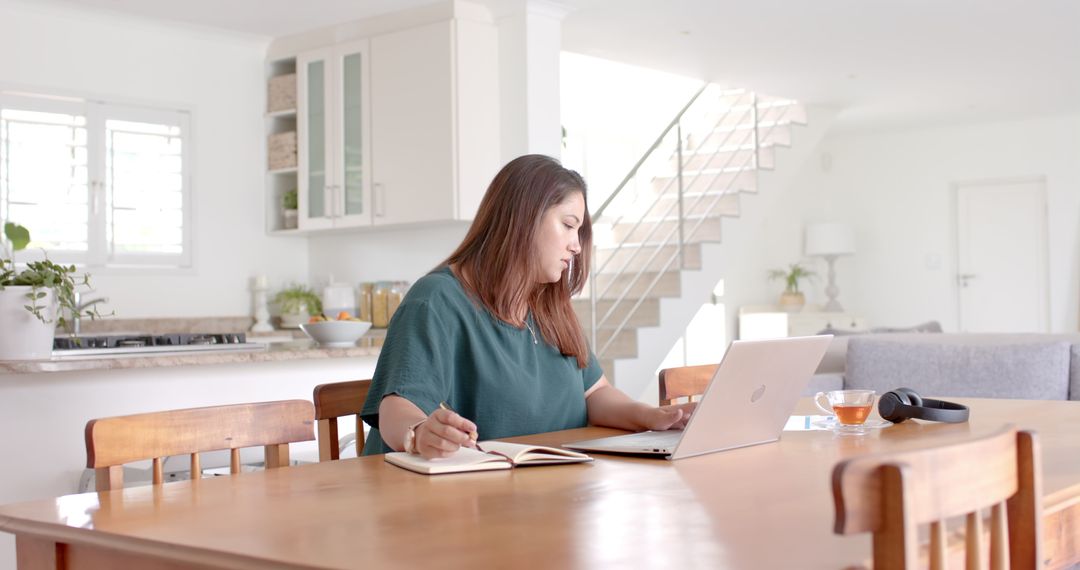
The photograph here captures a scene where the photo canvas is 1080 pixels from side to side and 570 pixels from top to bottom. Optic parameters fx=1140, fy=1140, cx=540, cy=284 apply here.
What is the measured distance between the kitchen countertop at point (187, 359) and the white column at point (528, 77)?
1557 mm

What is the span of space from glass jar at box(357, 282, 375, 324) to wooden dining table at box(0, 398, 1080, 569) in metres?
3.95

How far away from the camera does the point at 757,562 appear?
3.31 feet

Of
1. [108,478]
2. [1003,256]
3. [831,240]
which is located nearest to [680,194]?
[831,240]

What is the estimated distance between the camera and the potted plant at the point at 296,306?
228 inches

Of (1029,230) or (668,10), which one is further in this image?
(1029,230)

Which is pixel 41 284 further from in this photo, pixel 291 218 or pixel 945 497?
pixel 291 218

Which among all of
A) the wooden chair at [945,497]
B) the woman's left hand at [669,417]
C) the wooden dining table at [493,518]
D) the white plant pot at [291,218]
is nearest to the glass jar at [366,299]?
the white plant pot at [291,218]

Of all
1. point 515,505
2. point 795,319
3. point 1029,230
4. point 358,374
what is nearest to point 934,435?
point 515,505

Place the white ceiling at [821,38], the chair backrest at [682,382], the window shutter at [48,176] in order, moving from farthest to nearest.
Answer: the white ceiling at [821,38], the window shutter at [48,176], the chair backrest at [682,382]

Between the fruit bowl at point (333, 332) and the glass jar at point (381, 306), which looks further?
the glass jar at point (381, 306)

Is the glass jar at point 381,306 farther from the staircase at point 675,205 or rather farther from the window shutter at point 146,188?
the staircase at point 675,205

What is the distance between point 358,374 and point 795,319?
19.6 feet

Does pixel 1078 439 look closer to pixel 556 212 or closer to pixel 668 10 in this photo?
pixel 556 212

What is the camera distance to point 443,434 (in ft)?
5.16
